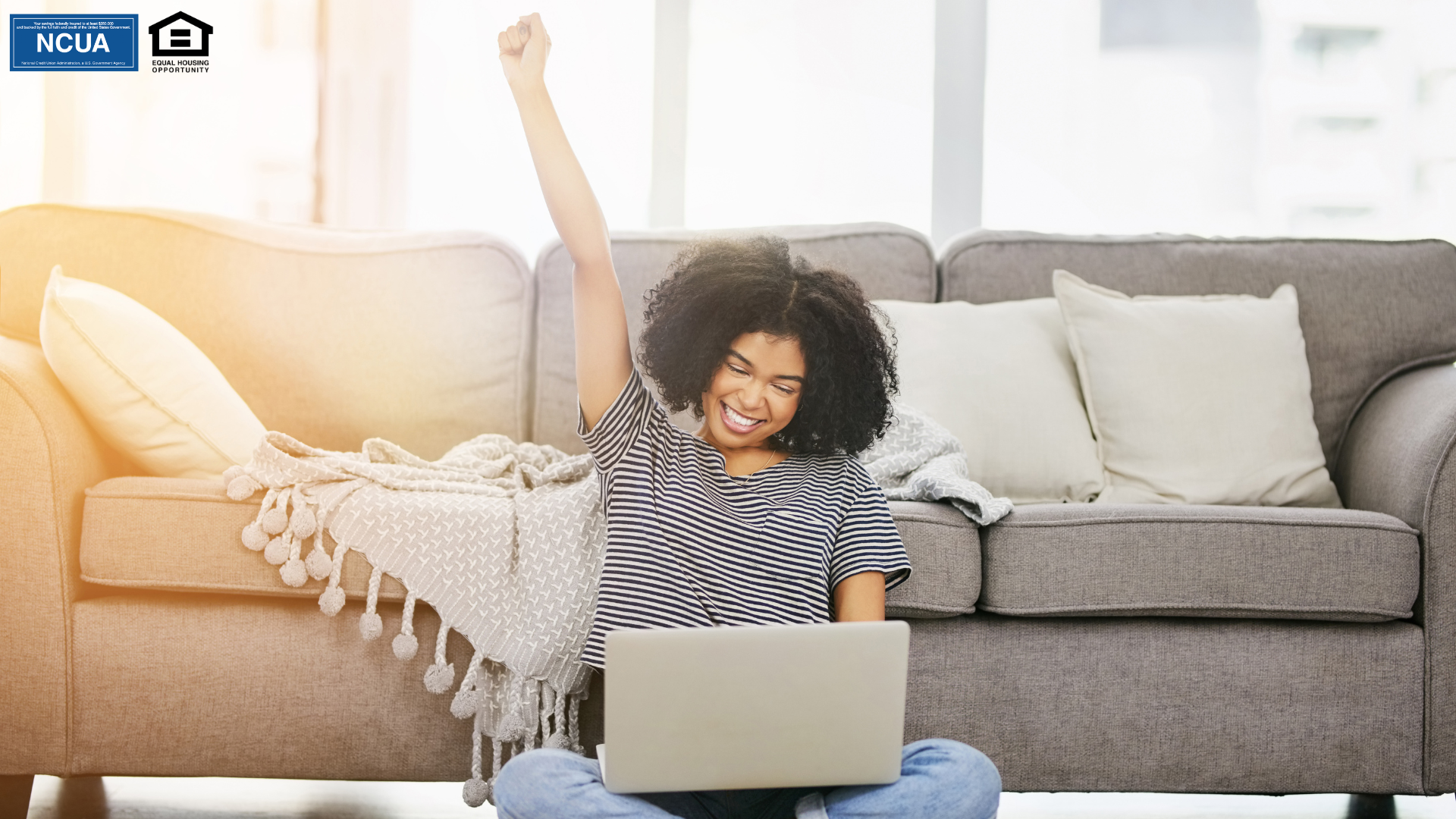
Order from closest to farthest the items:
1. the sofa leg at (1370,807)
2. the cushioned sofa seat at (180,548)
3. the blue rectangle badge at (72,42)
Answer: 1. the cushioned sofa seat at (180,548)
2. the sofa leg at (1370,807)
3. the blue rectangle badge at (72,42)

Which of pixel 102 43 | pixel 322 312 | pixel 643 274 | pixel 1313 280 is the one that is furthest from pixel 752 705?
pixel 102 43

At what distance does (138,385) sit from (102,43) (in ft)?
6.03

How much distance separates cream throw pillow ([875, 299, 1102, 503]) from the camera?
1.75 metres

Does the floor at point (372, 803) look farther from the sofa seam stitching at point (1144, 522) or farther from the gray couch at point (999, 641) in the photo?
the sofa seam stitching at point (1144, 522)

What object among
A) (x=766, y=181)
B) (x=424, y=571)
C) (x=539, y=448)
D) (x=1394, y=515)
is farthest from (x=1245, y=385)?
(x=766, y=181)

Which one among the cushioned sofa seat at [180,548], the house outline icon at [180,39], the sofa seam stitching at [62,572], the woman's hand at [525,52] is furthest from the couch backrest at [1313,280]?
the house outline icon at [180,39]

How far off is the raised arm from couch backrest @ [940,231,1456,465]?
1.00 m

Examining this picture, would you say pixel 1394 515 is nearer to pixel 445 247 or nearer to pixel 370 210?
pixel 445 247

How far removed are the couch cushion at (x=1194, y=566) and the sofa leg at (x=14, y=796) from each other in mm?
1188

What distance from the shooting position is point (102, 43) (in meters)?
2.79

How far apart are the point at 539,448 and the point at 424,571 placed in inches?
15.2

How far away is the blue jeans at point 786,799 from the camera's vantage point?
0.96 meters

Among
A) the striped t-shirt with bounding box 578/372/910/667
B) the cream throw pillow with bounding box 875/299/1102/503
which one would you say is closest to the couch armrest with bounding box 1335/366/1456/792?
the cream throw pillow with bounding box 875/299/1102/503

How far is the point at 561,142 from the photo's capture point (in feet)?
3.67
